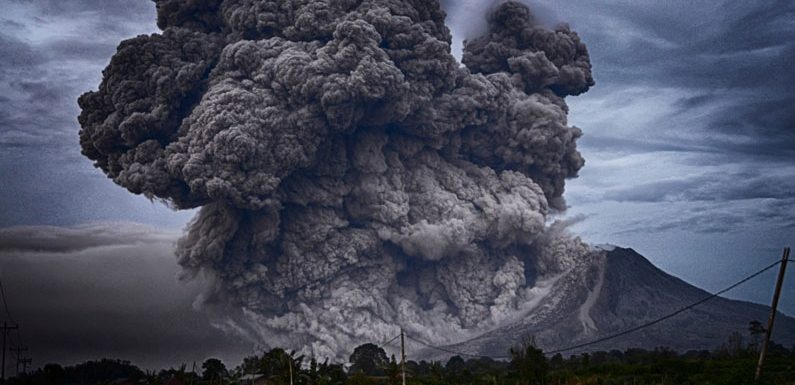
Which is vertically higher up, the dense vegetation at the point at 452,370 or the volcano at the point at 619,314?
the volcano at the point at 619,314

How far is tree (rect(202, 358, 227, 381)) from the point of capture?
5412 centimetres

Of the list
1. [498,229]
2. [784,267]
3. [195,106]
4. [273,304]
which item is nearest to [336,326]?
[273,304]

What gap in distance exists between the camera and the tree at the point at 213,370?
54.1 metres

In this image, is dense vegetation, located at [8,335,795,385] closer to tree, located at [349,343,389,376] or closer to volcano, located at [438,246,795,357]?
tree, located at [349,343,389,376]

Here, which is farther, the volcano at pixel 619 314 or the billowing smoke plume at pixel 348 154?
the volcano at pixel 619 314

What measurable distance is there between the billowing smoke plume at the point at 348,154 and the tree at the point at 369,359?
2.66 m

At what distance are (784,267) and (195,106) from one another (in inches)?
1487

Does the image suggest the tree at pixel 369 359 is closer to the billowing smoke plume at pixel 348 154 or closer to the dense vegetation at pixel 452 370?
the dense vegetation at pixel 452 370

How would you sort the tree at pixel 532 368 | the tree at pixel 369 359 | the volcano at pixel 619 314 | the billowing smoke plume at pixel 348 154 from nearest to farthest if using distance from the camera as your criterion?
the tree at pixel 532 368, the billowing smoke plume at pixel 348 154, the tree at pixel 369 359, the volcano at pixel 619 314

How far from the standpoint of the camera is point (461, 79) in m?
60.2

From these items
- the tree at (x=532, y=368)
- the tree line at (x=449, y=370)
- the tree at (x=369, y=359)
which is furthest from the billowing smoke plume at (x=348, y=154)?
the tree at (x=532, y=368)

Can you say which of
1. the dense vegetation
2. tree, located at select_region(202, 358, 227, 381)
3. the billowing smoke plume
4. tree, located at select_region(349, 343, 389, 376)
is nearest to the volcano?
the billowing smoke plume

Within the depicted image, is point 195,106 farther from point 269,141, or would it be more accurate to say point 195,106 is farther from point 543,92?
point 543,92

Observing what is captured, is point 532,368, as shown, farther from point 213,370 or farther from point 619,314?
Answer: point 619,314
